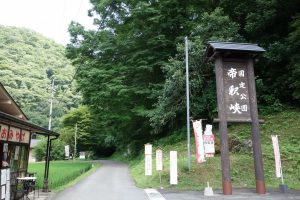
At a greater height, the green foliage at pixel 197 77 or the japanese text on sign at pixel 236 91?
the green foliage at pixel 197 77

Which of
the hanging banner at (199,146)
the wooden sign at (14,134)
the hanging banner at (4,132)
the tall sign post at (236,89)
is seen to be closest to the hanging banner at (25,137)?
the wooden sign at (14,134)

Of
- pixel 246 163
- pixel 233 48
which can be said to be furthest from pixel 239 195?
pixel 233 48

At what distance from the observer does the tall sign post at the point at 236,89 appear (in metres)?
12.2

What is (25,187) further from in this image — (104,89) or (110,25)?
(110,25)

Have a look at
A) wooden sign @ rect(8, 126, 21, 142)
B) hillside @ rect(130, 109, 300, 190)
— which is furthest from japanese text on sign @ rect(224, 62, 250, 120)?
wooden sign @ rect(8, 126, 21, 142)

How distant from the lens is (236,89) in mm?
12727

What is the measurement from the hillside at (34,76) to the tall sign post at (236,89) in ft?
148

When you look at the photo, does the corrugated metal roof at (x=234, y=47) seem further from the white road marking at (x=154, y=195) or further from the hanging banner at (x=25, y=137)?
the hanging banner at (x=25, y=137)

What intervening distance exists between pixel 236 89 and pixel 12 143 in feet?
29.2

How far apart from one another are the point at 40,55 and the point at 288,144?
59.4 meters

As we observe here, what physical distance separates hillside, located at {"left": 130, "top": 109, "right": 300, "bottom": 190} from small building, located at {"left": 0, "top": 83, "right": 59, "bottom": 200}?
5.61 m

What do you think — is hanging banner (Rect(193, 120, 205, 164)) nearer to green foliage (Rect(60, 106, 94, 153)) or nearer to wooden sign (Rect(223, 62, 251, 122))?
wooden sign (Rect(223, 62, 251, 122))

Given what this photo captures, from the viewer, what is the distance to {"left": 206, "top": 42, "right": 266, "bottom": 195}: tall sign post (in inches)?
482

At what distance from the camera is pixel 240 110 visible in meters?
12.6
